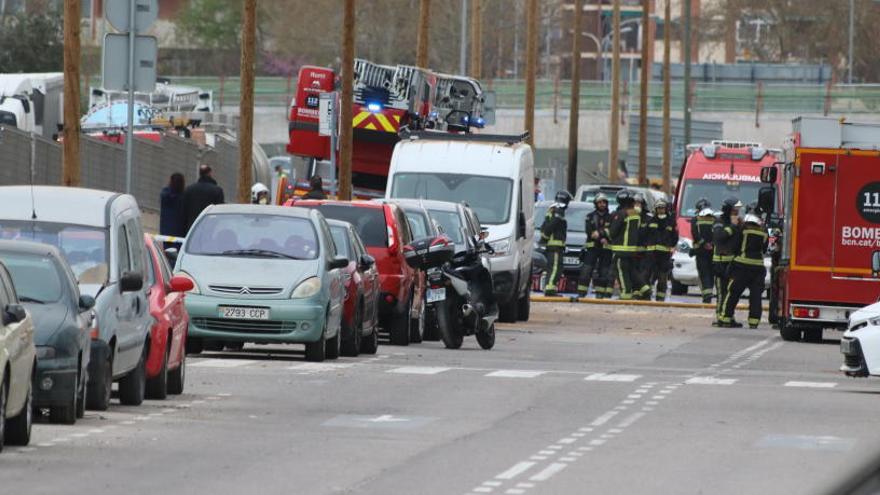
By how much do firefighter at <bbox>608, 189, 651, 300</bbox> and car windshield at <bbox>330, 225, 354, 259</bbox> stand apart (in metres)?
16.1

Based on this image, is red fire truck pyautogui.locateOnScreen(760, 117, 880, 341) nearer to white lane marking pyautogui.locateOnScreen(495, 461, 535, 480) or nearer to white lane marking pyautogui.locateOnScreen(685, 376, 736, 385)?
white lane marking pyautogui.locateOnScreen(685, 376, 736, 385)

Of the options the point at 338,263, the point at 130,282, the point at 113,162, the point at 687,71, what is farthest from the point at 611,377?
the point at 687,71

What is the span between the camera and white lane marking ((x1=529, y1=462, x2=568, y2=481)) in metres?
12.6

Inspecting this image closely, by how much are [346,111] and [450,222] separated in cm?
802

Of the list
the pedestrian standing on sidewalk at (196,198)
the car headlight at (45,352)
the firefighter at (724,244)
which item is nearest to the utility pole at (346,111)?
the pedestrian standing on sidewalk at (196,198)

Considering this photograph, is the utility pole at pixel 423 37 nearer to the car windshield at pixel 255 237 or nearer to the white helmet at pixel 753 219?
the white helmet at pixel 753 219

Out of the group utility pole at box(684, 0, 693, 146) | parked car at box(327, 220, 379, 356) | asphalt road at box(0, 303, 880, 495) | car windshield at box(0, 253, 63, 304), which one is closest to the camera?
asphalt road at box(0, 303, 880, 495)

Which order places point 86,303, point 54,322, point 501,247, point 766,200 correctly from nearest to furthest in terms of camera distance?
point 54,322 → point 86,303 → point 766,200 → point 501,247

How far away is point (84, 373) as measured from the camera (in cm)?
1524

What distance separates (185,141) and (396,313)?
23118 millimetres

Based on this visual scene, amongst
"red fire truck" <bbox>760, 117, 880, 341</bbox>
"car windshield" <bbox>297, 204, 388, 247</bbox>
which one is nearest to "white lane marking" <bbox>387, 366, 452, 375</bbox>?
"car windshield" <bbox>297, 204, 388, 247</bbox>

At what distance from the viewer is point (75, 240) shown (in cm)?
1686

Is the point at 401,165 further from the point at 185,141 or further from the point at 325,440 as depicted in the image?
the point at 325,440

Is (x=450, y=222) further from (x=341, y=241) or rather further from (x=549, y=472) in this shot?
(x=549, y=472)
